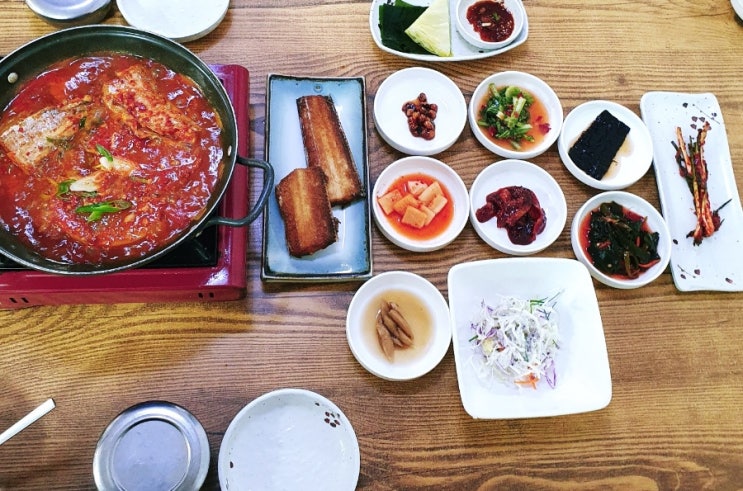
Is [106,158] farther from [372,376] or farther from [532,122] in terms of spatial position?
[532,122]

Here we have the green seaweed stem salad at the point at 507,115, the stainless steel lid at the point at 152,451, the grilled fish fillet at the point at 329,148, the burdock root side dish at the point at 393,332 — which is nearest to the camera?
the stainless steel lid at the point at 152,451

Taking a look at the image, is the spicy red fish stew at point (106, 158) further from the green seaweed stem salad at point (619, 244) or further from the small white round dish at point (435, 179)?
the green seaweed stem salad at point (619, 244)

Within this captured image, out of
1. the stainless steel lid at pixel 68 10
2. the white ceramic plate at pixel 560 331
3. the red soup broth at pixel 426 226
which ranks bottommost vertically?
the white ceramic plate at pixel 560 331

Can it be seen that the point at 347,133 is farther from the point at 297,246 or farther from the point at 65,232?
the point at 65,232

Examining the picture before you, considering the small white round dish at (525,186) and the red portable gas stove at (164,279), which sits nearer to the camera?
the red portable gas stove at (164,279)

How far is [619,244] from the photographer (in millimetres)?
2502

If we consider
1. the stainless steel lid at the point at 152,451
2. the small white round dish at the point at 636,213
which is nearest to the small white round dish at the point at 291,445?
the stainless steel lid at the point at 152,451

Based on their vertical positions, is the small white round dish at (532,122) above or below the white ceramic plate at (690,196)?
above

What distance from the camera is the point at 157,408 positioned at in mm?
1950

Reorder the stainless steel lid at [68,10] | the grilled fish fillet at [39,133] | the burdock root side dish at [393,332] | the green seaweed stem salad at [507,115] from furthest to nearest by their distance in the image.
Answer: the green seaweed stem salad at [507,115] < the stainless steel lid at [68,10] < the burdock root side dish at [393,332] < the grilled fish fillet at [39,133]

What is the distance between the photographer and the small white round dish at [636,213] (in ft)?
8.05

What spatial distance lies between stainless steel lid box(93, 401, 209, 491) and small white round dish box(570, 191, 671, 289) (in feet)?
5.70

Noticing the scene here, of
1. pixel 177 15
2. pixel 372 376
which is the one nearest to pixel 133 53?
pixel 177 15

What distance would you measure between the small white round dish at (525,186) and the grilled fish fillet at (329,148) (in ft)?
1.84
